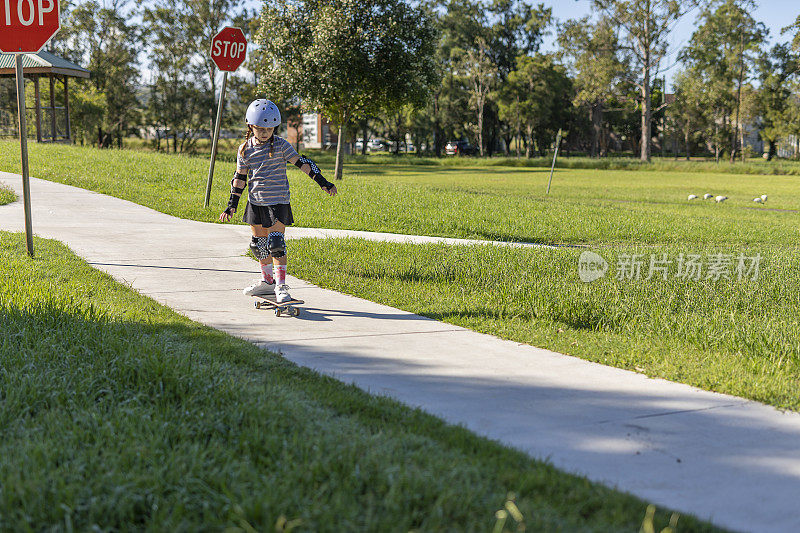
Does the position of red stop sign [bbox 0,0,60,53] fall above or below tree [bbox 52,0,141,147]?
below

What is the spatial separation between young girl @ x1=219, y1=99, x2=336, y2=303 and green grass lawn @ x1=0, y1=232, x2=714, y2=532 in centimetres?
209

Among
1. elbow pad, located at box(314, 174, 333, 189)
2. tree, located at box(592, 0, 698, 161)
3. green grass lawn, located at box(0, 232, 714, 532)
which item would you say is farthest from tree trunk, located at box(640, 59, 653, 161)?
green grass lawn, located at box(0, 232, 714, 532)

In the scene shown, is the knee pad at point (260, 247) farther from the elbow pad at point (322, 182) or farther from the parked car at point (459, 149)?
the parked car at point (459, 149)

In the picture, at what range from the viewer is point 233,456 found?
3.60 meters

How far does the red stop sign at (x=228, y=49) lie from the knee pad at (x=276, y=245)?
721 cm

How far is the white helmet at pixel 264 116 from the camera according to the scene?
7.07 metres

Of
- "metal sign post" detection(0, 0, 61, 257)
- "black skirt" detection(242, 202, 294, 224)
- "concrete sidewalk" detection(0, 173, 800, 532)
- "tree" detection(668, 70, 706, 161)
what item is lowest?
"concrete sidewalk" detection(0, 173, 800, 532)

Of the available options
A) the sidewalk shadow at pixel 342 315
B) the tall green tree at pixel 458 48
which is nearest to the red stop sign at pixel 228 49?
the sidewalk shadow at pixel 342 315

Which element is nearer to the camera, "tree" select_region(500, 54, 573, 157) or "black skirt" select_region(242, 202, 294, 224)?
"black skirt" select_region(242, 202, 294, 224)

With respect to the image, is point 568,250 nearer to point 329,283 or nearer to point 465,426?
point 329,283

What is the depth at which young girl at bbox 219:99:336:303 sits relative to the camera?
7207mm

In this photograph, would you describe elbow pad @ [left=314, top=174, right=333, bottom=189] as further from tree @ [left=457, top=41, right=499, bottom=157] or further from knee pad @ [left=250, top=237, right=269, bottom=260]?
tree @ [left=457, top=41, right=499, bottom=157]

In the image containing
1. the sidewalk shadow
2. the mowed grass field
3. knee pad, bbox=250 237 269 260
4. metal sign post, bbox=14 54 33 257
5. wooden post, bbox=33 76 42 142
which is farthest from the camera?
wooden post, bbox=33 76 42 142

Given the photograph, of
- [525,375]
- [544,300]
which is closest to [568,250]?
[544,300]
